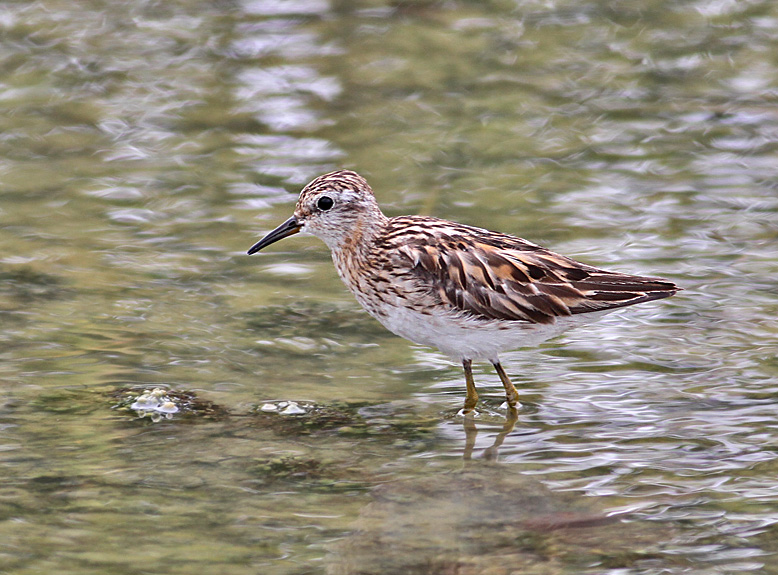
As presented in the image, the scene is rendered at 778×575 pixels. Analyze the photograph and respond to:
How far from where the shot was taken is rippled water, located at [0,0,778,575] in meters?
→ 7.64

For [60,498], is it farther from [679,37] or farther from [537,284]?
[679,37]

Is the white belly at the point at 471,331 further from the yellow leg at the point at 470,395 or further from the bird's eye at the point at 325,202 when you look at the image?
the bird's eye at the point at 325,202

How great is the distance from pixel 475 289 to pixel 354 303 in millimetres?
2308

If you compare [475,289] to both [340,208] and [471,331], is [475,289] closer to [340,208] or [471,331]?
[471,331]

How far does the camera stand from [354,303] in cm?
1134

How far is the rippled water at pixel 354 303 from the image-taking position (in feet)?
25.1

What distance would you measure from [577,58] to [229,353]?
8885 mm

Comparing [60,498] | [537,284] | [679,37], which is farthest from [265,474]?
[679,37]

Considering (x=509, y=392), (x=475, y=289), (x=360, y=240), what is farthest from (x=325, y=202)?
(x=509, y=392)

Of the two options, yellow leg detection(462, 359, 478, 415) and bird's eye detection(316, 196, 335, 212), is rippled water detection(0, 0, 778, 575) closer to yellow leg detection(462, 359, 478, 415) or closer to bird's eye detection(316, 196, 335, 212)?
yellow leg detection(462, 359, 478, 415)

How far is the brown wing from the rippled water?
29.5 inches

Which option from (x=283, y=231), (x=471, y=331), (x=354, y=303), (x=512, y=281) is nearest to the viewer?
(x=471, y=331)

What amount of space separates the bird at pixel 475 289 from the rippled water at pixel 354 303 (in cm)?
54

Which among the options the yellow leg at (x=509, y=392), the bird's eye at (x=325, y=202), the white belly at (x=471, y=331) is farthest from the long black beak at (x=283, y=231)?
the yellow leg at (x=509, y=392)
